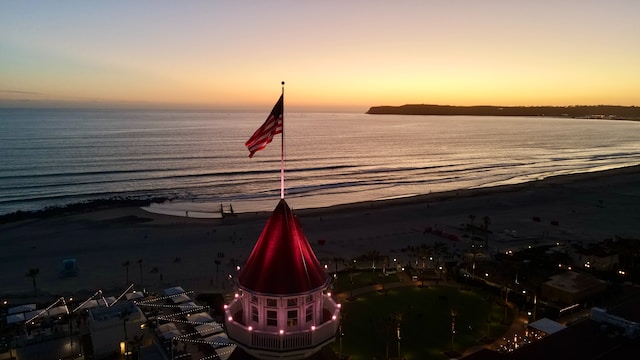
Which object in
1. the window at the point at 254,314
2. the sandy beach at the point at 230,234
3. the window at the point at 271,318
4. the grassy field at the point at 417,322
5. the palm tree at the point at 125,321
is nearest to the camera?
the window at the point at 271,318

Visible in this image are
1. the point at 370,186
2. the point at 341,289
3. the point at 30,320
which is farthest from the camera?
the point at 370,186

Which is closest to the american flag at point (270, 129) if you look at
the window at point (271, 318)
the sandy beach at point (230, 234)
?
the window at point (271, 318)

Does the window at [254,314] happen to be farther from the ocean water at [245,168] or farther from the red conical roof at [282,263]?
the ocean water at [245,168]

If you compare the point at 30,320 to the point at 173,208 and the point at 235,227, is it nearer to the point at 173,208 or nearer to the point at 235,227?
the point at 235,227

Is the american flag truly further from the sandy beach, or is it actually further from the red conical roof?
the sandy beach

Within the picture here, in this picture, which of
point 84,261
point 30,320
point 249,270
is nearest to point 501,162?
point 84,261

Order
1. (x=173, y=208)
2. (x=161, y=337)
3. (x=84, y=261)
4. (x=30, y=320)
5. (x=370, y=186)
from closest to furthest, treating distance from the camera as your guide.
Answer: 1. (x=161, y=337)
2. (x=30, y=320)
3. (x=84, y=261)
4. (x=173, y=208)
5. (x=370, y=186)

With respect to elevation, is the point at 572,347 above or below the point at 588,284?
above
